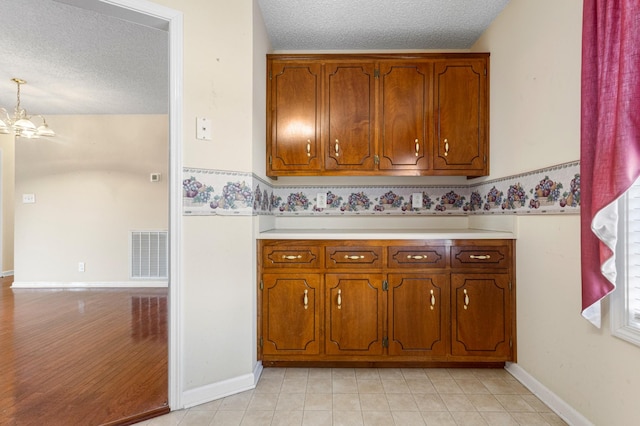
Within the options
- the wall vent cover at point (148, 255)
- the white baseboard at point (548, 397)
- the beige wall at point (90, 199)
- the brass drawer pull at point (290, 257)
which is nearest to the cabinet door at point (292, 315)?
the brass drawer pull at point (290, 257)

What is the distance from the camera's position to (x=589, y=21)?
1400mm

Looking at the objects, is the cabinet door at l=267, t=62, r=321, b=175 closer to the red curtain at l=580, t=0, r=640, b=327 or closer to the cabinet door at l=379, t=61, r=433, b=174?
the cabinet door at l=379, t=61, r=433, b=174

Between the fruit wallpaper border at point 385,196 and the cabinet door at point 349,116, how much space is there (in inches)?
17.3

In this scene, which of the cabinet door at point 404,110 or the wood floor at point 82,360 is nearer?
the wood floor at point 82,360

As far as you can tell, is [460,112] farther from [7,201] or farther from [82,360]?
[7,201]

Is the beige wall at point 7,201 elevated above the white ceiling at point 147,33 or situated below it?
below

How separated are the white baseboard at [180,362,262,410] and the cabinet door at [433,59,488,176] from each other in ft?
6.78

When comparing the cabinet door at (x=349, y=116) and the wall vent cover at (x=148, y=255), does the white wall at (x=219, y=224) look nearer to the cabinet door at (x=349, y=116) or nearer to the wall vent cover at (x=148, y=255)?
the cabinet door at (x=349, y=116)

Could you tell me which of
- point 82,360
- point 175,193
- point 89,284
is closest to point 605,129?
point 175,193

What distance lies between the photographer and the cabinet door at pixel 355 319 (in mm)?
2166

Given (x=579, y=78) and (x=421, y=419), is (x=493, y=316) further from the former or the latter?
(x=579, y=78)

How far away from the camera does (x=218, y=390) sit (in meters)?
1.89

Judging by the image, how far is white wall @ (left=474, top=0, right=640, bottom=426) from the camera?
144 centimetres

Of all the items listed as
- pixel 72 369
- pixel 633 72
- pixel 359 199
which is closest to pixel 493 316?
pixel 359 199
